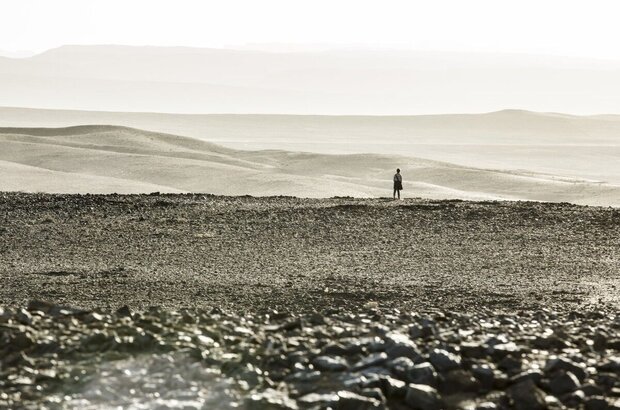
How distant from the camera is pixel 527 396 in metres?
7.68

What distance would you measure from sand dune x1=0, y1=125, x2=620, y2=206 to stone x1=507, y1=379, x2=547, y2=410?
21183mm

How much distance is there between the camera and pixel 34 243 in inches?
645

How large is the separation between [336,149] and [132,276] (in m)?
55.9

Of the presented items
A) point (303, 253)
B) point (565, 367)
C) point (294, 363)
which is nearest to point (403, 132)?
point (303, 253)

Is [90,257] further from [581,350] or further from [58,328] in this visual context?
[581,350]

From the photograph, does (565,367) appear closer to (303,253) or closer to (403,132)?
(303,253)

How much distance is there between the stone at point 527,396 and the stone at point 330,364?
1248mm

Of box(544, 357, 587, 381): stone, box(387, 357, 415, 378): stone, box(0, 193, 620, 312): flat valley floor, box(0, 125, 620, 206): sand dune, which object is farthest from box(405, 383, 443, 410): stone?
box(0, 125, 620, 206): sand dune

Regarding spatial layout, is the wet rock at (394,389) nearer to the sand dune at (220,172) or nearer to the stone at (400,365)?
the stone at (400,365)

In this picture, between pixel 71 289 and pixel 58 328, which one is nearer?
pixel 58 328

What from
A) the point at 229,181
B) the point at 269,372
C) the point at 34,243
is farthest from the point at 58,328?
the point at 229,181

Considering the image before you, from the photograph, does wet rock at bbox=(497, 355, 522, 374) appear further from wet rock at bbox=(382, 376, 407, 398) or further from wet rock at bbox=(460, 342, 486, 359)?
wet rock at bbox=(382, 376, 407, 398)

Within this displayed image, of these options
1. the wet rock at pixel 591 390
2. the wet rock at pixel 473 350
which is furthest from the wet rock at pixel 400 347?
the wet rock at pixel 591 390

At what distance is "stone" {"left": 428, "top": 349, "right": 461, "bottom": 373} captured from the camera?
812cm
